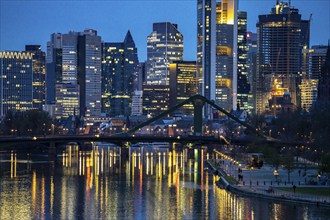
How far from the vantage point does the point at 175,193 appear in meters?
73.2

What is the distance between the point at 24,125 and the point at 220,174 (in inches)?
2810

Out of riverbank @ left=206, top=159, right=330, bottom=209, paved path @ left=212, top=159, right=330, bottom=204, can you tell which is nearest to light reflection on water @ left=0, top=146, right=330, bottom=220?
riverbank @ left=206, top=159, right=330, bottom=209

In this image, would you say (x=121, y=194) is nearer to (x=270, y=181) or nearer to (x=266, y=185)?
(x=266, y=185)

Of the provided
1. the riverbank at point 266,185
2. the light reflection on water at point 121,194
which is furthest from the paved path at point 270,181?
the light reflection on water at point 121,194

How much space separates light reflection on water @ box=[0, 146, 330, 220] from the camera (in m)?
60.2

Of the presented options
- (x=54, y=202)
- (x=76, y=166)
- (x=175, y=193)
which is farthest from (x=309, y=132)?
(x=54, y=202)

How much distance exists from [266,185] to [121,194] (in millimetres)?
12124

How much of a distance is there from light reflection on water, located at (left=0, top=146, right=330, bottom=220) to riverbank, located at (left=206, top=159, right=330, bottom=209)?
114cm

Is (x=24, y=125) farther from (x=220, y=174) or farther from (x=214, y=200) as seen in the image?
(x=214, y=200)

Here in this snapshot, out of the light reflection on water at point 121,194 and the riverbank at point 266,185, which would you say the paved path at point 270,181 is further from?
the light reflection on water at point 121,194

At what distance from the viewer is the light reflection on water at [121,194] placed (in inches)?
2372

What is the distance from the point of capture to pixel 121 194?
72.6m

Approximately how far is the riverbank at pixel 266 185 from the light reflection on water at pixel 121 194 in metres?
1.14

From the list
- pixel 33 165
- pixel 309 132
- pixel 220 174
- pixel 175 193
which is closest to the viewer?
pixel 175 193
